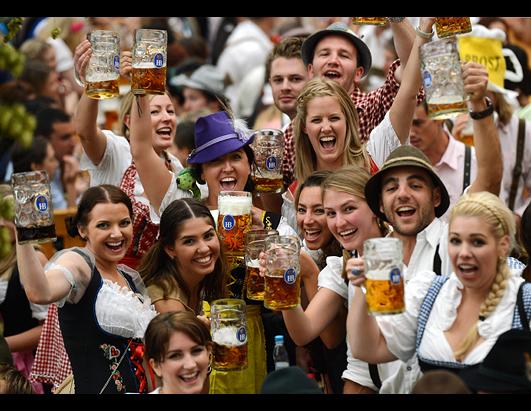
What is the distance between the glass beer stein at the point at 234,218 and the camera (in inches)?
216

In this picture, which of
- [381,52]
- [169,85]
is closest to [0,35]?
[169,85]

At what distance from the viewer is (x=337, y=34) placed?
6.55 metres

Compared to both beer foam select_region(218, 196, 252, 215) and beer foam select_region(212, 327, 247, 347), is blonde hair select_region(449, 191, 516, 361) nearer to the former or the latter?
beer foam select_region(212, 327, 247, 347)

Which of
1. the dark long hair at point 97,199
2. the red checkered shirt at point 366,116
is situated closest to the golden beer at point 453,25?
the red checkered shirt at point 366,116

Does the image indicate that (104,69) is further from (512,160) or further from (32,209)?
(512,160)

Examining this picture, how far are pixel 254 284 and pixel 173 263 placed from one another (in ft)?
1.54

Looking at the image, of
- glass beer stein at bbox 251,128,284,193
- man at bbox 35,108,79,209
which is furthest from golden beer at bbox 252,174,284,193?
man at bbox 35,108,79,209

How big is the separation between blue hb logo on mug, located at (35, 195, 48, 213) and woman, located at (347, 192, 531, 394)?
125cm

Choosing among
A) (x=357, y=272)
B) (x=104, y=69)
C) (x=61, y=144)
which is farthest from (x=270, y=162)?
(x=61, y=144)

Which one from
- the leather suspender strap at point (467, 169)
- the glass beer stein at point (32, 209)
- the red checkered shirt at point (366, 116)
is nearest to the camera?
the glass beer stein at point (32, 209)

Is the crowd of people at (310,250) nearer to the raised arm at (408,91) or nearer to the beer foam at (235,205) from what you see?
the raised arm at (408,91)

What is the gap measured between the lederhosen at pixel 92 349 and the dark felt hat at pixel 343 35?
1.98 meters

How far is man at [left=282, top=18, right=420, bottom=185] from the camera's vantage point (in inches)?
251
